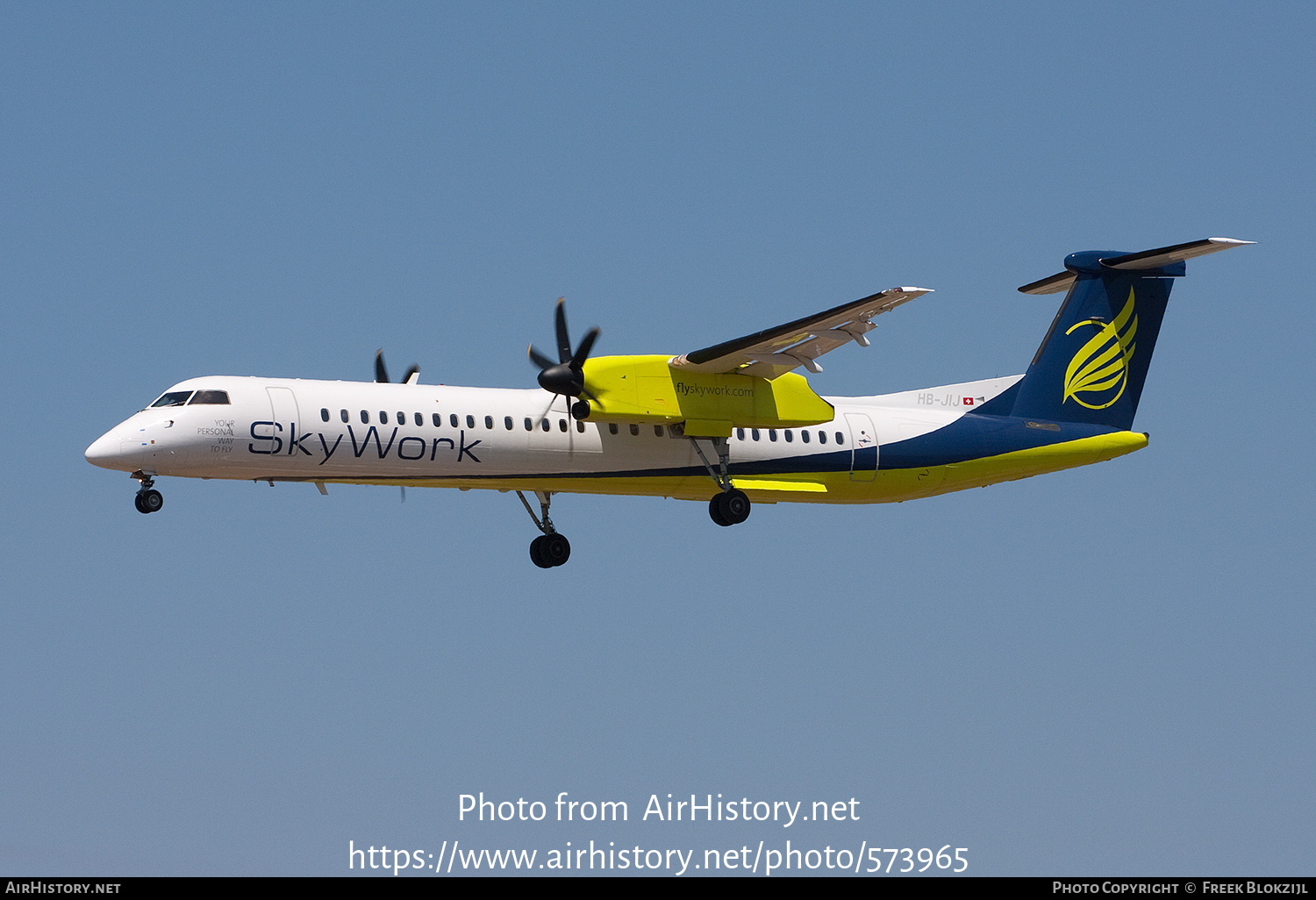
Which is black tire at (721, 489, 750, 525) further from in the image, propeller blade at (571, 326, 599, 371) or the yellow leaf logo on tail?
the yellow leaf logo on tail

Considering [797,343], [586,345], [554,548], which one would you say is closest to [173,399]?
[586,345]

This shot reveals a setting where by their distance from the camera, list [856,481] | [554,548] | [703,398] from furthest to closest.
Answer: [554,548] → [856,481] → [703,398]

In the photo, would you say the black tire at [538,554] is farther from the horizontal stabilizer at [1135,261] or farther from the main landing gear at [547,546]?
the horizontal stabilizer at [1135,261]

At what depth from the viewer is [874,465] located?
28.7 meters

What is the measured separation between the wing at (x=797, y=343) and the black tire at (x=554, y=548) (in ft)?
13.5

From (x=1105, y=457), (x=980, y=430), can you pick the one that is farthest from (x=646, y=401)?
(x=1105, y=457)

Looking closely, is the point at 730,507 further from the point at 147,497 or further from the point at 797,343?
the point at 147,497

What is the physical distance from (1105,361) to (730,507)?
7.81 metres

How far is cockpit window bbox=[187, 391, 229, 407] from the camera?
2483cm

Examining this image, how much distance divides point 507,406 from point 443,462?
1451 mm

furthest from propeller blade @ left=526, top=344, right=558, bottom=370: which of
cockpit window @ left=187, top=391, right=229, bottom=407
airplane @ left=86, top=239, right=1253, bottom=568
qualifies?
cockpit window @ left=187, top=391, right=229, bottom=407

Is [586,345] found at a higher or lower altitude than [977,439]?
higher

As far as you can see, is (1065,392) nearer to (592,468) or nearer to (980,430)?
(980,430)

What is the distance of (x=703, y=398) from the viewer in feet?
89.8
